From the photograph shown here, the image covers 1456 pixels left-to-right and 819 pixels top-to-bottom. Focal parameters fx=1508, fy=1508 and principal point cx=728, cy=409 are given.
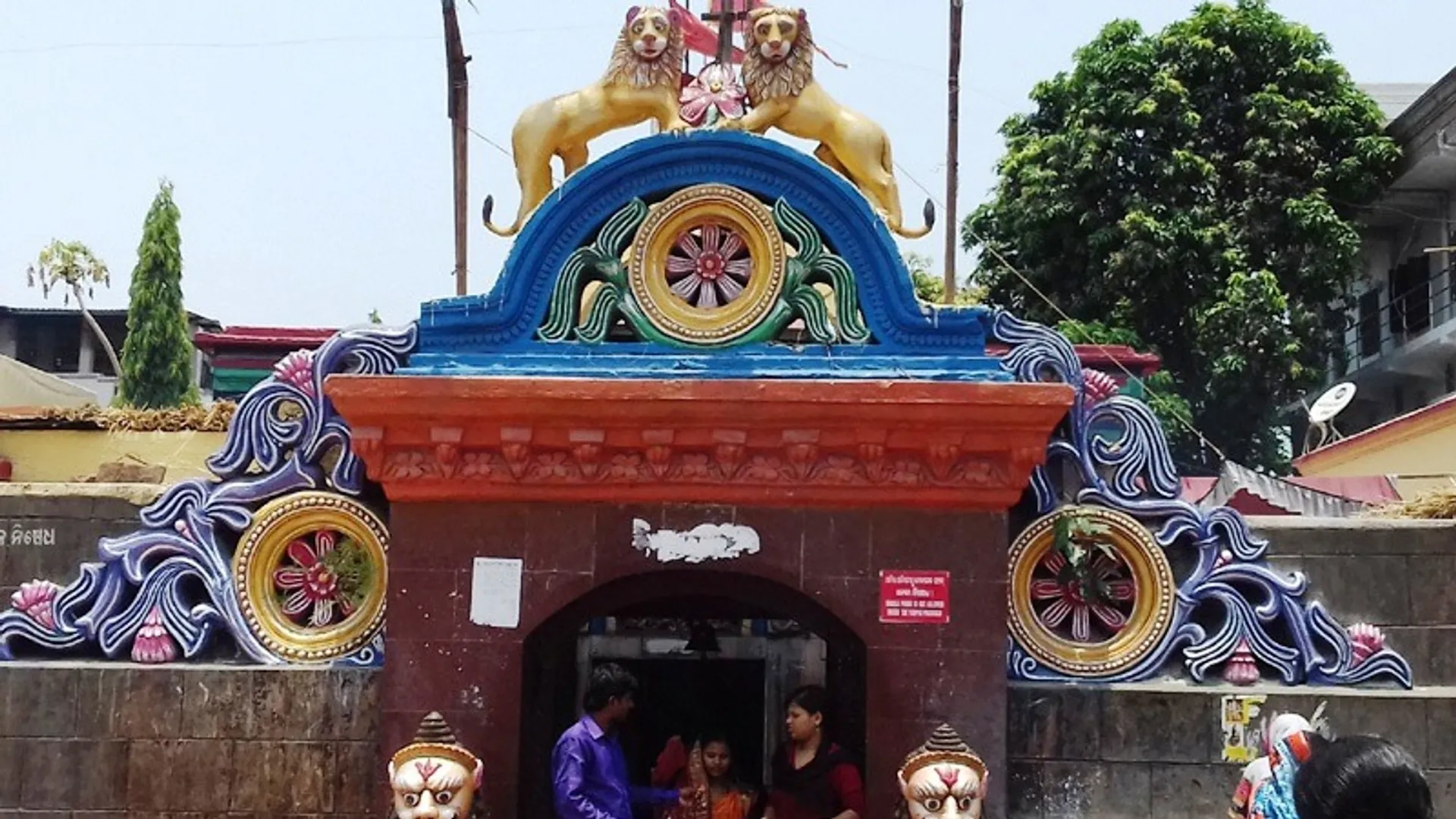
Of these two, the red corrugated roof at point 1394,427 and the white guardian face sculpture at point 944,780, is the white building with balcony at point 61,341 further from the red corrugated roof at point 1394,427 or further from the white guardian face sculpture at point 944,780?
the white guardian face sculpture at point 944,780

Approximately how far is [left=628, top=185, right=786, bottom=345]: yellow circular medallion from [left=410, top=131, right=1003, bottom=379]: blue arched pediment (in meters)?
0.10

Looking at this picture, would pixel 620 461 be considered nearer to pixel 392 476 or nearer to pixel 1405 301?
pixel 392 476

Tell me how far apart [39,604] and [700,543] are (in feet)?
11.2

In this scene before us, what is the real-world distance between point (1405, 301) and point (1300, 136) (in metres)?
5.43

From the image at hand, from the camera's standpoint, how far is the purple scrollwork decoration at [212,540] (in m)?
7.61

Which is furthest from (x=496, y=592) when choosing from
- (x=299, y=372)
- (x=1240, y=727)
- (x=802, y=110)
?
(x=1240, y=727)

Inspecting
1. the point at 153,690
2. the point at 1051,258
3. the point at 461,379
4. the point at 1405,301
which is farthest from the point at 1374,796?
the point at 1405,301

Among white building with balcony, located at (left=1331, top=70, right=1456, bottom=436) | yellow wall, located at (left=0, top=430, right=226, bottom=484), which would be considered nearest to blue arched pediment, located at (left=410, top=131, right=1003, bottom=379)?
yellow wall, located at (left=0, top=430, right=226, bottom=484)

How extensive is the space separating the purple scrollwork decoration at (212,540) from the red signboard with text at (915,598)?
2557 millimetres

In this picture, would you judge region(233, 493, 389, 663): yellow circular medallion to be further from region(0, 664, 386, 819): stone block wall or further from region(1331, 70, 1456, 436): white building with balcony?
region(1331, 70, 1456, 436): white building with balcony

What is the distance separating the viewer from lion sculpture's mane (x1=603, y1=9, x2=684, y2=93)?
26.5ft

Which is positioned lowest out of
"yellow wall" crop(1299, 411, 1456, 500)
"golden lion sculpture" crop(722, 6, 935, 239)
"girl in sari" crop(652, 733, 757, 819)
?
"girl in sari" crop(652, 733, 757, 819)

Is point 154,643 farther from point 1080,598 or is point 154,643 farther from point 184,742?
point 1080,598

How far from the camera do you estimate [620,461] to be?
7.31 m
